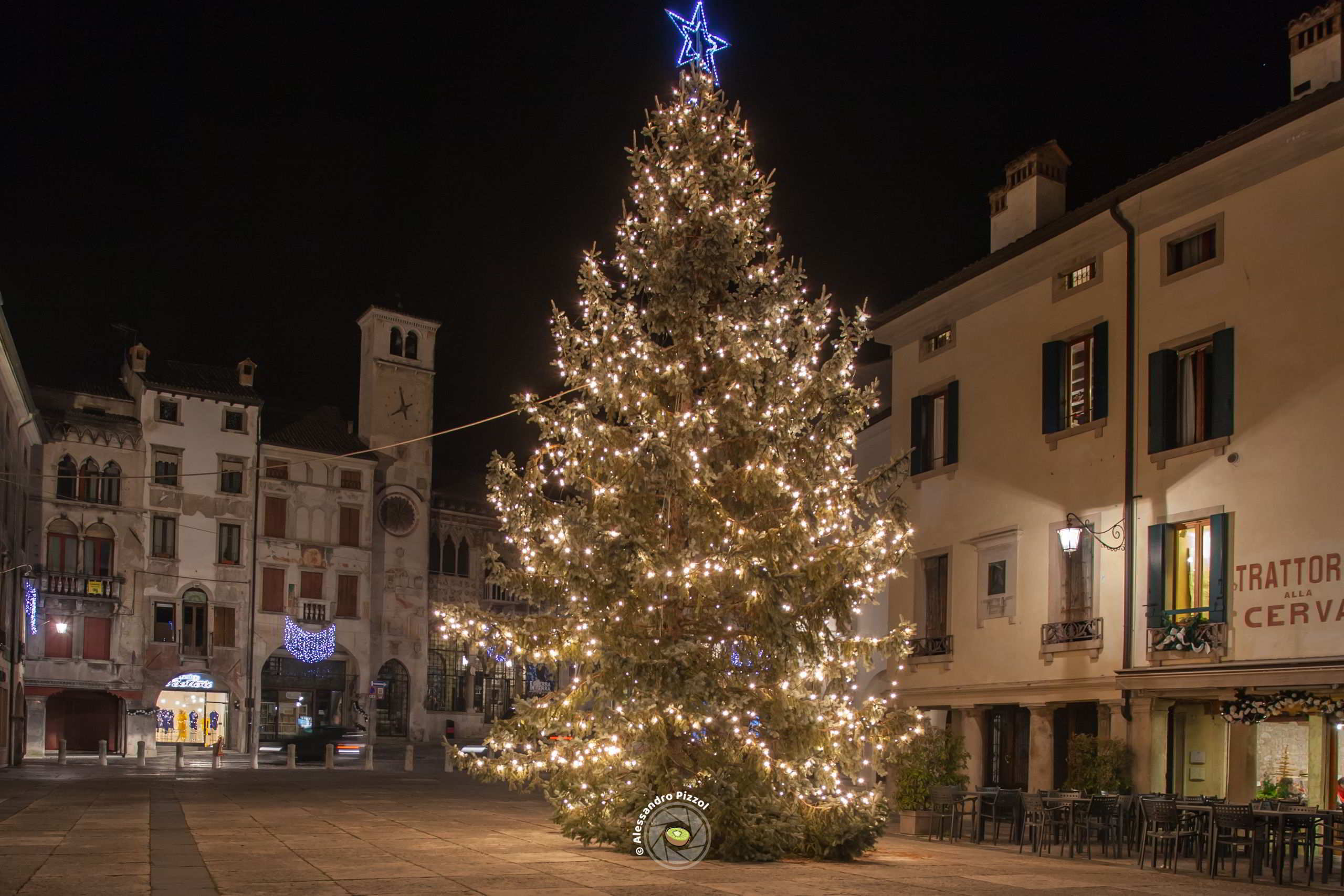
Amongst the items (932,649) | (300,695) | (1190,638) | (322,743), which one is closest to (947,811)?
(1190,638)

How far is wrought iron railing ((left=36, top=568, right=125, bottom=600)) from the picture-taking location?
50.2 meters

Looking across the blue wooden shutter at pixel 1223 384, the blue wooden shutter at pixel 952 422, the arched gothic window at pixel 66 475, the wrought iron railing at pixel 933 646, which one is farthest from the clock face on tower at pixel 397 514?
the blue wooden shutter at pixel 1223 384

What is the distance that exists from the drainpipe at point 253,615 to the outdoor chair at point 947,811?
3954cm

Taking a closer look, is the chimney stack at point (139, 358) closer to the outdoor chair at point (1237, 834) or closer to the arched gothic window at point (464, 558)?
the arched gothic window at point (464, 558)

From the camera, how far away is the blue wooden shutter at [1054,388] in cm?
2191

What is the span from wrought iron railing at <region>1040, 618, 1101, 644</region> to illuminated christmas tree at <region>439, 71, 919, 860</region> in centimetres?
564

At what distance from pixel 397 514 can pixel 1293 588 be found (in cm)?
4887

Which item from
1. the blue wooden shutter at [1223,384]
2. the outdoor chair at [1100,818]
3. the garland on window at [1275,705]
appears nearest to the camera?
the garland on window at [1275,705]

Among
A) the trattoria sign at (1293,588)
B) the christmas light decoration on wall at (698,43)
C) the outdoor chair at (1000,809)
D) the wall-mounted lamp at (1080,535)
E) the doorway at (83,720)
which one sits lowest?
the doorway at (83,720)

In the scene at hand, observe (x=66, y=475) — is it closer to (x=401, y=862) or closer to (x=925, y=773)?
(x=925, y=773)

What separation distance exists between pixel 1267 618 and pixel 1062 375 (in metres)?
5.71

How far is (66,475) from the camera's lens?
51594 mm

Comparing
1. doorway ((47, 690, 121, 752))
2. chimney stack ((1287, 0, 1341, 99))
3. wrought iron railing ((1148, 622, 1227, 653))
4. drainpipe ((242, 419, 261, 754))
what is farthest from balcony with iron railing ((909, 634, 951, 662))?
doorway ((47, 690, 121, 752))

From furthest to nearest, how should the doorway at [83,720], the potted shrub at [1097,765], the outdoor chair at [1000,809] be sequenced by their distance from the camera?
the doorway at [83,720], the outdoor chair at [1000,809], the potted shrub at [1097,765]
